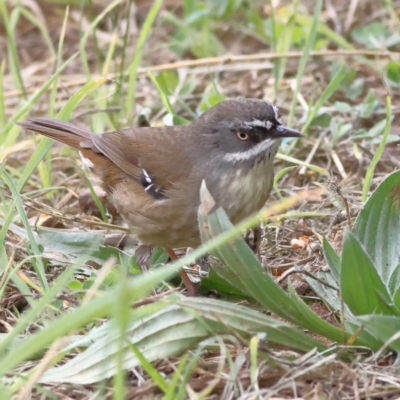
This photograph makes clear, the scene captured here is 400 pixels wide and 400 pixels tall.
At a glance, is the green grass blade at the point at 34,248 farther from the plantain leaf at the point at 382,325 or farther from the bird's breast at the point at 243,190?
the plantain leaf at the point at 382,325

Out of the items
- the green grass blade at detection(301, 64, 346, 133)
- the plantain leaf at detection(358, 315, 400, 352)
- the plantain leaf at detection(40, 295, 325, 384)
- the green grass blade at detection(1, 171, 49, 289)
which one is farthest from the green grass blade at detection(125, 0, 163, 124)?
the plantain leaf at detection(358, 315, 400, 352)

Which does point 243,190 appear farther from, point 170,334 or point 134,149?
point 170,334

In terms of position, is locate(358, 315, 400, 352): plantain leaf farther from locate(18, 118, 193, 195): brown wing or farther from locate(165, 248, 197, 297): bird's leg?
locate(18, 118, 193, 195): brown wing

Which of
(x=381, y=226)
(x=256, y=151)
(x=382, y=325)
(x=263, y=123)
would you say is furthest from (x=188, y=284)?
(x=382, y=325)

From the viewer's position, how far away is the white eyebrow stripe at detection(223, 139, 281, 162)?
3.83m

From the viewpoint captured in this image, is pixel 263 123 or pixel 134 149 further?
Answer: pixel 134 149

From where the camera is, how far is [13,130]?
15.5 feet

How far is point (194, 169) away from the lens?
3.94 m

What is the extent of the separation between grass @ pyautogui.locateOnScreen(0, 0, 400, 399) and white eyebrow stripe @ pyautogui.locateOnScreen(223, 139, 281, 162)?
0.34 metres

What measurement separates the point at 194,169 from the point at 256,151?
1.16ft

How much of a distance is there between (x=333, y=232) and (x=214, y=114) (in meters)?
0.92

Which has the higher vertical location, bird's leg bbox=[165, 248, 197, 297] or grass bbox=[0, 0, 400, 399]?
grass bbox=[0, 0, 400, 399]

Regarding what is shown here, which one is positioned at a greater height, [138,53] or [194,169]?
[138,53]

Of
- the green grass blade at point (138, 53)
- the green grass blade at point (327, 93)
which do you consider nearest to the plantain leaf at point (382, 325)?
the green grass blade at point (327, 93)
